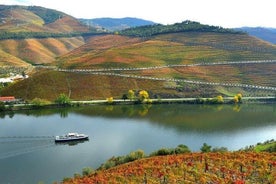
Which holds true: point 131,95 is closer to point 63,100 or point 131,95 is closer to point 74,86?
point 74,86

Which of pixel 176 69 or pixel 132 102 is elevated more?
pixel 176 69

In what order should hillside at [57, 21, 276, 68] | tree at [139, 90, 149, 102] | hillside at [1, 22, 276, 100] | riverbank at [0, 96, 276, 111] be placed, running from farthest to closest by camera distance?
hillside at [57, 21, 276, 68]
hillside at [1, 22, 276, 100]
tree at [139, 90, 149, 102]
riverbank at [0, 96, 276, 111]

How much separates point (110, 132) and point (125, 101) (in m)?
37.1

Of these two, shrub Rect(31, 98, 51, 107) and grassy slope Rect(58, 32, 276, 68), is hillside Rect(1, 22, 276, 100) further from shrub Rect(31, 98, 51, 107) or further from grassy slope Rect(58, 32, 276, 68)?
shrub Rect(31, 98, 51, 107)

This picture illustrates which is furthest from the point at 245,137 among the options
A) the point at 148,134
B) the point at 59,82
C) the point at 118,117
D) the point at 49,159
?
the point at 59,82

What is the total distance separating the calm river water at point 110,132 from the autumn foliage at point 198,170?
17.5 meters

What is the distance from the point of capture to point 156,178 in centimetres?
4178

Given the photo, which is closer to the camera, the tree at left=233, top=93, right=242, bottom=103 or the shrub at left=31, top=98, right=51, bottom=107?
the shrub at left=31, top=98, right=51, bottom=107

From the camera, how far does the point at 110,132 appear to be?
84.7 meters

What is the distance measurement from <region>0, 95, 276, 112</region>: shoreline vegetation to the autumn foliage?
231 ft

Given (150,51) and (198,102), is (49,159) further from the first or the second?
(150,51)

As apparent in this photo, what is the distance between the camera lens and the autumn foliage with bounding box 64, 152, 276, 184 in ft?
134

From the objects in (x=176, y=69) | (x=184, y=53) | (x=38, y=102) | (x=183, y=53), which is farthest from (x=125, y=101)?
(x=184, y=53)

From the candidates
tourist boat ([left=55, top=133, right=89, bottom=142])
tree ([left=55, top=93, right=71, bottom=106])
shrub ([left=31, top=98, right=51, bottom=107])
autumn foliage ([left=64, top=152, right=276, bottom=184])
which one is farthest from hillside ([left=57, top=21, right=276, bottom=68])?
autumn foliage ([left=64, top=152, right=276, bottom=184])
